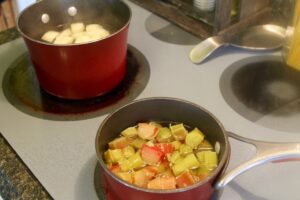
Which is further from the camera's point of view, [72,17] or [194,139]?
[72,17]

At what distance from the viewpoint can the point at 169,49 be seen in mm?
869

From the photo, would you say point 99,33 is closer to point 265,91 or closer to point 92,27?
point 92,27

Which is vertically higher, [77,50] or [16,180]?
[77,50]

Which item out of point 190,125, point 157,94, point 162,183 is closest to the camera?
point 162,183

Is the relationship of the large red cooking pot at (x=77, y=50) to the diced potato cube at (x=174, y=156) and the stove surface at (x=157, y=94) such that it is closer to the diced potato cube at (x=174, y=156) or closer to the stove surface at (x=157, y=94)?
the stove surface at (x=157, y=94)

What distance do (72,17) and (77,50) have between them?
195mm

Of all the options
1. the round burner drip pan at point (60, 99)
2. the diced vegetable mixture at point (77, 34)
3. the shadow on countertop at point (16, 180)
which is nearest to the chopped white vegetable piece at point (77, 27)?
the diced vegetable mixture at point (77, 34)

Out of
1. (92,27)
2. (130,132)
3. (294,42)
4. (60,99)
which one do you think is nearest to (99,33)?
(92,27)

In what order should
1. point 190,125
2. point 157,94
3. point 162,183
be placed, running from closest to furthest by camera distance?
point 162,183 → point 190,125 → point 157,94

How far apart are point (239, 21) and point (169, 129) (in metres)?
0.39

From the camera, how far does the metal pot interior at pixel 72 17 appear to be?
0.78 meters

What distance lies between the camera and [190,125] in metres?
0.61

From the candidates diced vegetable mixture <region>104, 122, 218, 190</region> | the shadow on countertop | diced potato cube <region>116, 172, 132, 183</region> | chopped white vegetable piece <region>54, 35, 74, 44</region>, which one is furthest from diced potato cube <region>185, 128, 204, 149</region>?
chopped white vegetable piece <region>54, 35, 74, 44</region>

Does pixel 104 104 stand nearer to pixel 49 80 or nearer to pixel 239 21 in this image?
pixel 49 80
